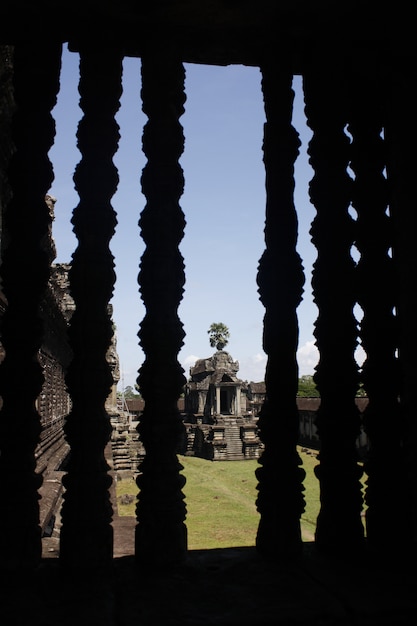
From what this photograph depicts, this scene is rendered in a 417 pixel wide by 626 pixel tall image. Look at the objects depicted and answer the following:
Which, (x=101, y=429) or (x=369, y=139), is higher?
(x=369, y=139)

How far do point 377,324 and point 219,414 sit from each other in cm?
4406

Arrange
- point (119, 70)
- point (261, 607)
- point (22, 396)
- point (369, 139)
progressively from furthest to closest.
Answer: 1. point (369, 139)
2. point (119, 70)
3. point (22, 396)
4. point (261, 607)

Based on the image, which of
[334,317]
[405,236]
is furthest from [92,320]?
[405,236]

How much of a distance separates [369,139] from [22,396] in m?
2.58

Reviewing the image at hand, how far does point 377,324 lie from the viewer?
9.82ft

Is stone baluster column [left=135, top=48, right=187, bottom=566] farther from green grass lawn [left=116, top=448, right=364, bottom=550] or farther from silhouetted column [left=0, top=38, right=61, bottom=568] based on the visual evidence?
green grass lawn [left=116, top=448, right=364, bottom=550]

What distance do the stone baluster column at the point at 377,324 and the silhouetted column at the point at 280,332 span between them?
0.44 meters

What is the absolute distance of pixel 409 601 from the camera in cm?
229

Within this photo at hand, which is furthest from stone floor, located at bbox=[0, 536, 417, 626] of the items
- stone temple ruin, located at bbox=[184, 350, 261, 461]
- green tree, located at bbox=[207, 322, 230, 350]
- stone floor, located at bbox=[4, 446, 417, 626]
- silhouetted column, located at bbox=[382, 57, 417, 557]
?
green tree, located at bbox=[207, 322, 230, 350]

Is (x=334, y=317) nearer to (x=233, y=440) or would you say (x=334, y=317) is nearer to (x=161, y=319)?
(x=161, y=319)

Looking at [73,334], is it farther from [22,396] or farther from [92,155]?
[92,155]

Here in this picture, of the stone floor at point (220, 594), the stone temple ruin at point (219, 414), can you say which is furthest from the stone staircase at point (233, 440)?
the stone floor at point (220, 594)

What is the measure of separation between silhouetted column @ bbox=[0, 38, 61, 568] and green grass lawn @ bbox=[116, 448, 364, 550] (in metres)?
12.0

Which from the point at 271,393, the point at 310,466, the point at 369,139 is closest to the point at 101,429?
the point at 271,393
